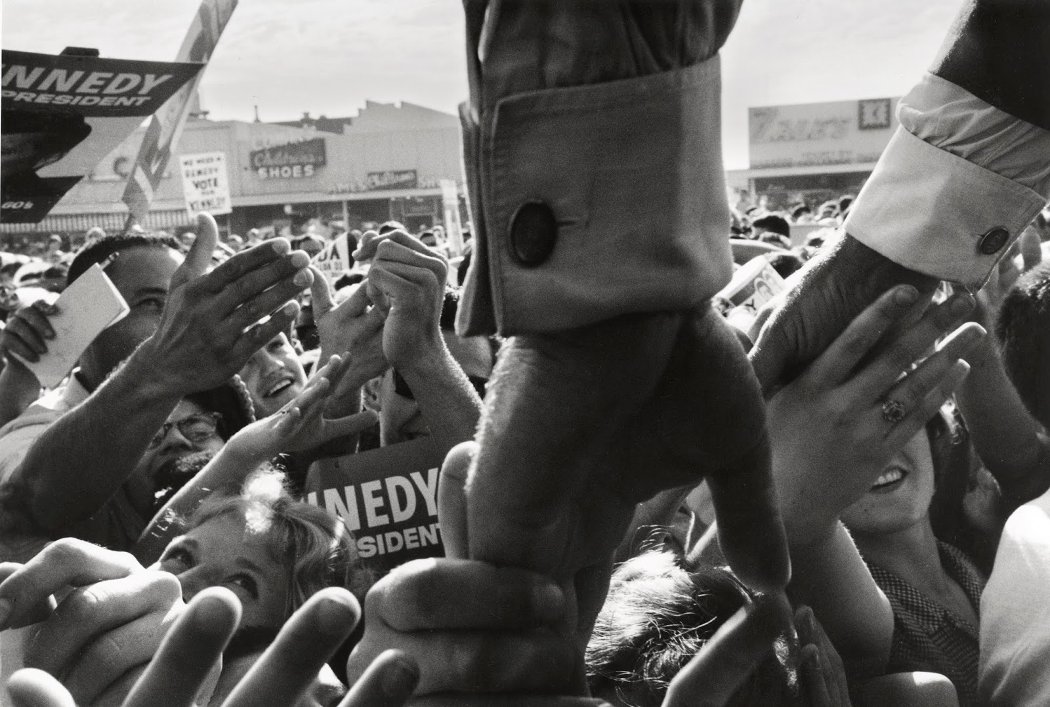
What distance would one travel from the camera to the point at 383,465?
8.41 feet

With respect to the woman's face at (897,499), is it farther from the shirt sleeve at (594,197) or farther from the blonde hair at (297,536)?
the shirt sleeve at (594,197)

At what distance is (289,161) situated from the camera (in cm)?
2105

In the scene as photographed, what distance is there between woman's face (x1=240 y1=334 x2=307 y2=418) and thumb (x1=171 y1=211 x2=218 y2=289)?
1.00m

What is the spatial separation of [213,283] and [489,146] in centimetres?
141

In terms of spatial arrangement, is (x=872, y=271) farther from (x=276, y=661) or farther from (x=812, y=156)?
(x=812, y=156)

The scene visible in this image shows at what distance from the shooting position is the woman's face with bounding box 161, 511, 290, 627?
1.83 meters

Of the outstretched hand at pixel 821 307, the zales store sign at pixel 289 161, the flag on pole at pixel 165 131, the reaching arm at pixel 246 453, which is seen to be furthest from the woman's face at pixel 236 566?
the zales store sign at pixel 289 161

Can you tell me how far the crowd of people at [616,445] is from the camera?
0.62 metres

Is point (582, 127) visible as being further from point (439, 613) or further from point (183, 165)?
point (183, 165)

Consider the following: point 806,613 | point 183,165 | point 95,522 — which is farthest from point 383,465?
point 183,165

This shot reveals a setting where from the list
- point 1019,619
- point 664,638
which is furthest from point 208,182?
point 1019,619

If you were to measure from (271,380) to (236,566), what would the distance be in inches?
53.6

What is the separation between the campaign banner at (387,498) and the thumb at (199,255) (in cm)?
64

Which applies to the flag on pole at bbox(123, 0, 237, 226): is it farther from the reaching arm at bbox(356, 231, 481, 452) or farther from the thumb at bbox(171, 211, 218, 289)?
the reaching arm at bbox(356, 231, 481, 452)
